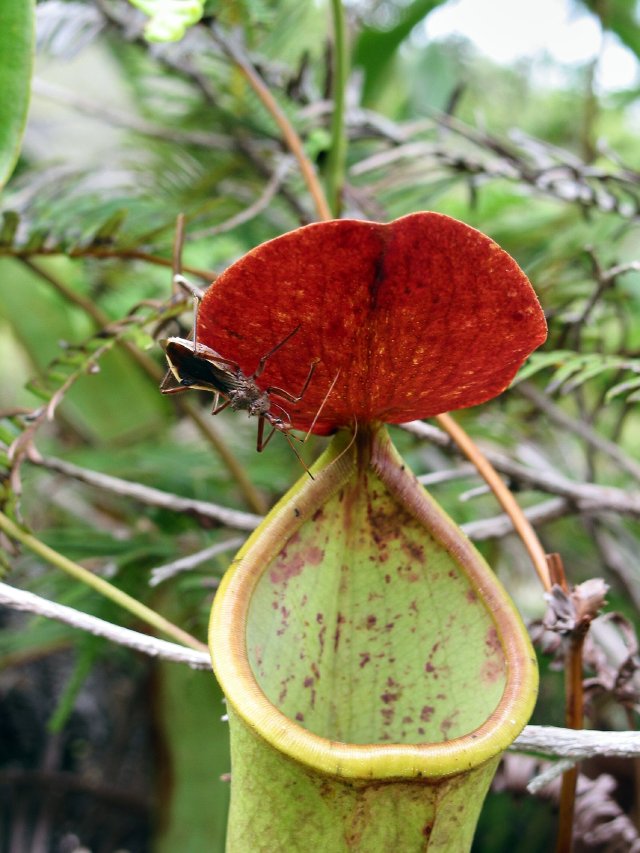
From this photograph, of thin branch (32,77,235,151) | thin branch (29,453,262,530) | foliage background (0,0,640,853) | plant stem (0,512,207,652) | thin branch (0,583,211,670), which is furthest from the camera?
thin branch (32,77,235,151)

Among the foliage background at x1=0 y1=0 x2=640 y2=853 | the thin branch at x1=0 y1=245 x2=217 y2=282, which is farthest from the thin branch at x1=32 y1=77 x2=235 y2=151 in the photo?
the thin branch at x1=0 y1=245 x2=217 y2=282

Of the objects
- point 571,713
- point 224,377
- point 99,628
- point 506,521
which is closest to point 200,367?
point 224,377

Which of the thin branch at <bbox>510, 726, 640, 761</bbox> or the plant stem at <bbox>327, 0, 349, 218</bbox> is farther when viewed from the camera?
the plant stem at <bbox>327, 0, 349, 218</bbox>

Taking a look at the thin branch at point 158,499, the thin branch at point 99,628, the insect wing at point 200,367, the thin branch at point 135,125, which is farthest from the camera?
the thin branch at point 135,125

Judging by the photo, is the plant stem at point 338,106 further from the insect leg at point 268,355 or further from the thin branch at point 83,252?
the insect leg at point 268,355

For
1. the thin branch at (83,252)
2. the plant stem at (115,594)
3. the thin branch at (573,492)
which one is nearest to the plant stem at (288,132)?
the thin branch at (83,252)

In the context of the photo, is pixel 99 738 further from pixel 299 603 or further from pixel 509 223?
pixel 509 223

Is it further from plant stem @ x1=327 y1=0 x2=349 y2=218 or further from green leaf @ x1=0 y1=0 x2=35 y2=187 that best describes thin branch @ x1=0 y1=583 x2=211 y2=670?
plant stem @ x1=327 y1=0 x2=349 y2=218
